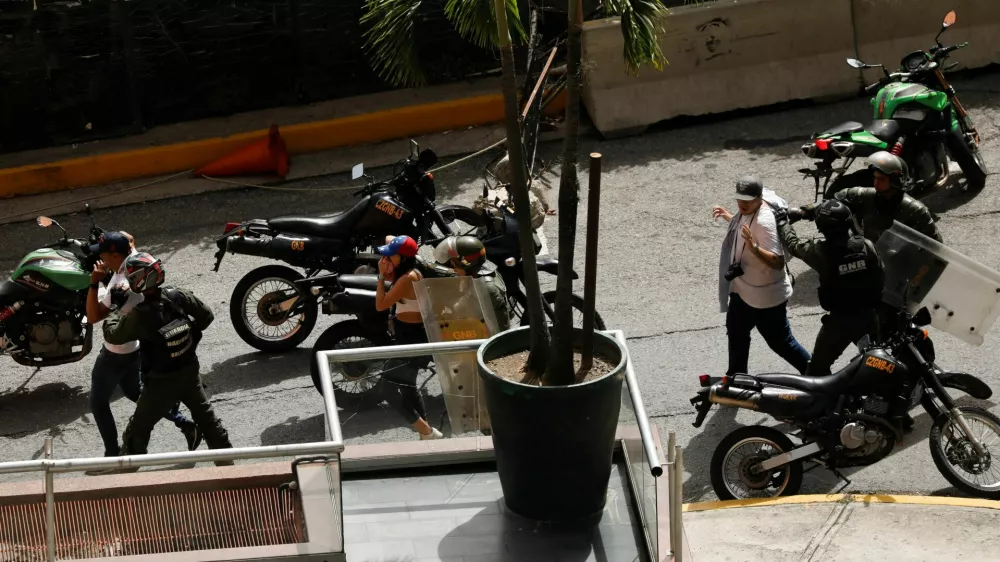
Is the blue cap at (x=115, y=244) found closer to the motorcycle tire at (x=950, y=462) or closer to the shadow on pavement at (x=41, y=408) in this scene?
the shadow on pavement at (x=41, y=408)

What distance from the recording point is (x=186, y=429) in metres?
8.30

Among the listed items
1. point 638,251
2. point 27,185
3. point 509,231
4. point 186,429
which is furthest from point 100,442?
point 27,185

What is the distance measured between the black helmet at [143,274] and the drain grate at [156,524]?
1951mm

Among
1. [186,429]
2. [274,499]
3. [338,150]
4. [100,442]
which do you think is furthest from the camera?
[338,150]

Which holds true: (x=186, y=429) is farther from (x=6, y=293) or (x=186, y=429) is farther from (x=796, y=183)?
(x=796, y=183)

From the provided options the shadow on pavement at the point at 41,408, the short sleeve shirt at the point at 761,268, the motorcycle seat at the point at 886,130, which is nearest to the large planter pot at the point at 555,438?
the short sleeve shirt at the point at 761,268

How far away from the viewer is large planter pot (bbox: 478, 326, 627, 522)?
5.64 meters

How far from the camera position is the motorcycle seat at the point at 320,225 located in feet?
32.7

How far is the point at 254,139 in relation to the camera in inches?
572

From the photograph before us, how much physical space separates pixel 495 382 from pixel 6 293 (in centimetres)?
523

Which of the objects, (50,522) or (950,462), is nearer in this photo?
(50,522)

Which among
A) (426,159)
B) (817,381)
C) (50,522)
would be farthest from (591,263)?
(426,159)

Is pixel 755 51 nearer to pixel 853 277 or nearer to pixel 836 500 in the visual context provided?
pixel 853 277

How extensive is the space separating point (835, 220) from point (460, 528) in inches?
131
